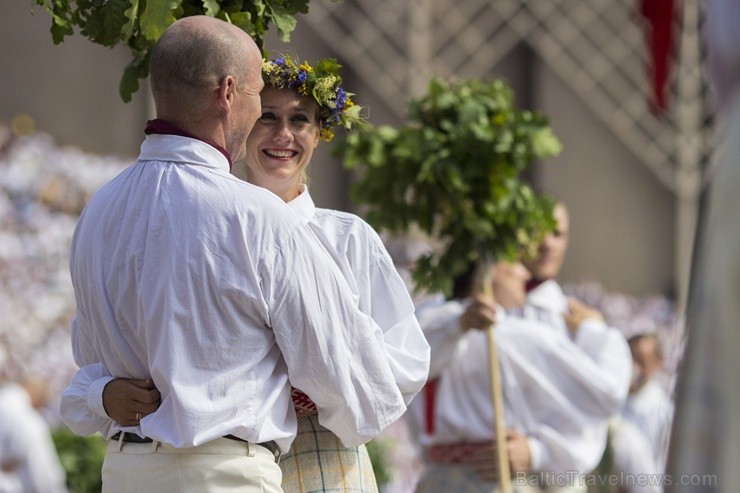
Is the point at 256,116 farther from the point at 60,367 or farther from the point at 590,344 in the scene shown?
the point at 60,367

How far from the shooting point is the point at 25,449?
9.09 m

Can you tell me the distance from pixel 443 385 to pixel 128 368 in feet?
12.7

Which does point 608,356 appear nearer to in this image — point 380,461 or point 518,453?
point 518,453

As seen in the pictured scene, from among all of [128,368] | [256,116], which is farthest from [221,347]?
[256,116]

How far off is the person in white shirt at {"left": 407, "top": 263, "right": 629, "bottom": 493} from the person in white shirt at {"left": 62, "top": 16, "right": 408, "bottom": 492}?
3538mm

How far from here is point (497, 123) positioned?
6.62 metres

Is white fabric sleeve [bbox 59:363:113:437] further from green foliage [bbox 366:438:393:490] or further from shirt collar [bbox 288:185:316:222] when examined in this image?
green foliage [bbox 366:438:393:490]

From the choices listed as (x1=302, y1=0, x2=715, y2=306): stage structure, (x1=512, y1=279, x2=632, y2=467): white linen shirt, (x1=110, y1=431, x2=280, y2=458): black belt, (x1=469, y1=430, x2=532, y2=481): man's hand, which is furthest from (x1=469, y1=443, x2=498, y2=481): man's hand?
(x1=302, y1=0, x2=715, y2=306): stage structure

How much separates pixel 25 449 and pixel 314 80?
5945 millimetres

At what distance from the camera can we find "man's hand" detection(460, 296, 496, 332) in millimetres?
6410

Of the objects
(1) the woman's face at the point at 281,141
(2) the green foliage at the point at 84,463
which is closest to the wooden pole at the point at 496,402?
(1) the woman's face at the point at 281,141

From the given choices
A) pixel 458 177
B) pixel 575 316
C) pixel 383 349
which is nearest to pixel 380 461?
pixel 575 316

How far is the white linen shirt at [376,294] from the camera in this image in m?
3.46

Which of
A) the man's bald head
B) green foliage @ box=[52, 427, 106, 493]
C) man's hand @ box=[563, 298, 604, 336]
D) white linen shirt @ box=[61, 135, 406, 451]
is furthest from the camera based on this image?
green foliage @ box=[52, 427, 106, 493]
